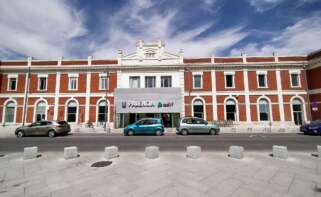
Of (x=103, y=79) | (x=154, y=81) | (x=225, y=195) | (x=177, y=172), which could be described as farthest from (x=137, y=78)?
(x=225, y=195)

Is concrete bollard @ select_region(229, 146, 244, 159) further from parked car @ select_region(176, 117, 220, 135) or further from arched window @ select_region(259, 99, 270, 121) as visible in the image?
arched window @ select_region(259, 99, 270, 121)

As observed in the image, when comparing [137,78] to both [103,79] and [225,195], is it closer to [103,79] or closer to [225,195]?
[103,79]

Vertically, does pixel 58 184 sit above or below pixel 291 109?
below

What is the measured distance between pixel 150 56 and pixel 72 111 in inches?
556

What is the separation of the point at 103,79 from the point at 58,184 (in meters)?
22.0

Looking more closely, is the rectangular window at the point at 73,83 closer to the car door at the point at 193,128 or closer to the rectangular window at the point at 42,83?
the rectangular window at the point at 42,83

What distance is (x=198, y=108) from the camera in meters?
24.6

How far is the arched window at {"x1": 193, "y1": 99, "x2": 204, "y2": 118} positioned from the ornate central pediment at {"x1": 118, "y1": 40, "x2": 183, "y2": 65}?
661 centimetres

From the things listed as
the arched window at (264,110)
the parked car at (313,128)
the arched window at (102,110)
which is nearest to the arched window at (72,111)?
the arched window at (102,110)

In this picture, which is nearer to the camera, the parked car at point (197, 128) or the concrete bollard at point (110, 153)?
the concrete bollard at point (110, 153)

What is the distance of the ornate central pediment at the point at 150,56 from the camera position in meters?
25.4

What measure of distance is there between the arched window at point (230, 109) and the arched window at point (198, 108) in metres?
3.53

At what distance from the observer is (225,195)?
3.98 m

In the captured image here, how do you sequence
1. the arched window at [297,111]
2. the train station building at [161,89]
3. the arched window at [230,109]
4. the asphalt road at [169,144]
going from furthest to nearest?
the arched window at [230,109] → the train station building at [161,89] → the arched window at [297,111] → the asphalt road at [169,144]
